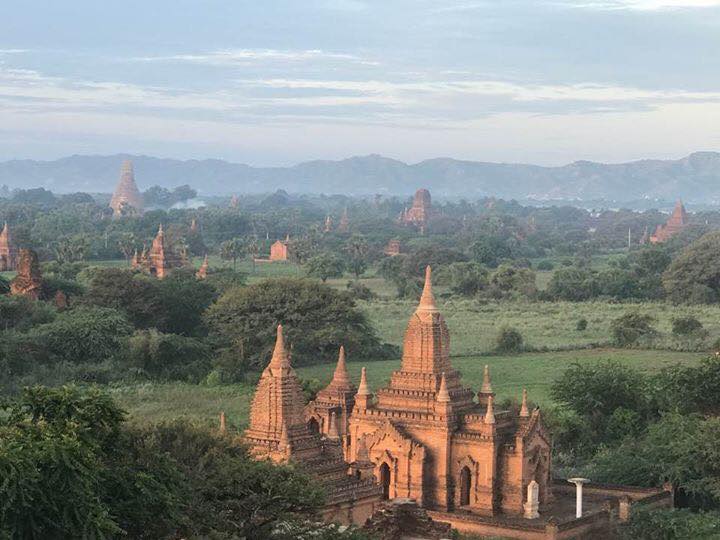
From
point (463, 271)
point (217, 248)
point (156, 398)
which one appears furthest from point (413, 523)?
point (217, 248)

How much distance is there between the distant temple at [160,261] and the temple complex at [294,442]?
73260 mm

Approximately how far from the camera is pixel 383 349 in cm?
6594

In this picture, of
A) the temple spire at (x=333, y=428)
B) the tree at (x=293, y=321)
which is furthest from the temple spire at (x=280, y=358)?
the tree at (x=293, y=321)

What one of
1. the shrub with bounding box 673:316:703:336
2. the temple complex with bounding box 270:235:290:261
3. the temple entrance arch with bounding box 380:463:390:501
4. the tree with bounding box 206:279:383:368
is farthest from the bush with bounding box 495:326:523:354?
the temple complex with bounding box 270:235:290:261

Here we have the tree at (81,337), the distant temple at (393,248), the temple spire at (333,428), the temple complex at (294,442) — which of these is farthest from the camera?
the distant temple at (393,248)

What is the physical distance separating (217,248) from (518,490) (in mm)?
133189

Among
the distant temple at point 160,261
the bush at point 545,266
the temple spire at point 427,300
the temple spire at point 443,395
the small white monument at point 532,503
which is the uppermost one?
the temple spire at point 427,300

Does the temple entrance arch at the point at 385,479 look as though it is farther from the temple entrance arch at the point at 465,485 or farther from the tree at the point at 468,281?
the tree at the point at 468,281

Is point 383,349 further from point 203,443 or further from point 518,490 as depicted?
point 203,443

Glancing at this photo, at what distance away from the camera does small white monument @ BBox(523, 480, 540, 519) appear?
101 ft

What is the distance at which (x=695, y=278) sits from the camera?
95.9 metres

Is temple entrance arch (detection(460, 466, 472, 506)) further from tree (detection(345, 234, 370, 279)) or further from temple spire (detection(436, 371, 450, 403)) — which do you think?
tree (detection(345, 234, 370, 279))

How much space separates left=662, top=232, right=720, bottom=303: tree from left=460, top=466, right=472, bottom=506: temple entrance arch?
216ft

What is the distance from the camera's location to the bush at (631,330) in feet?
222
